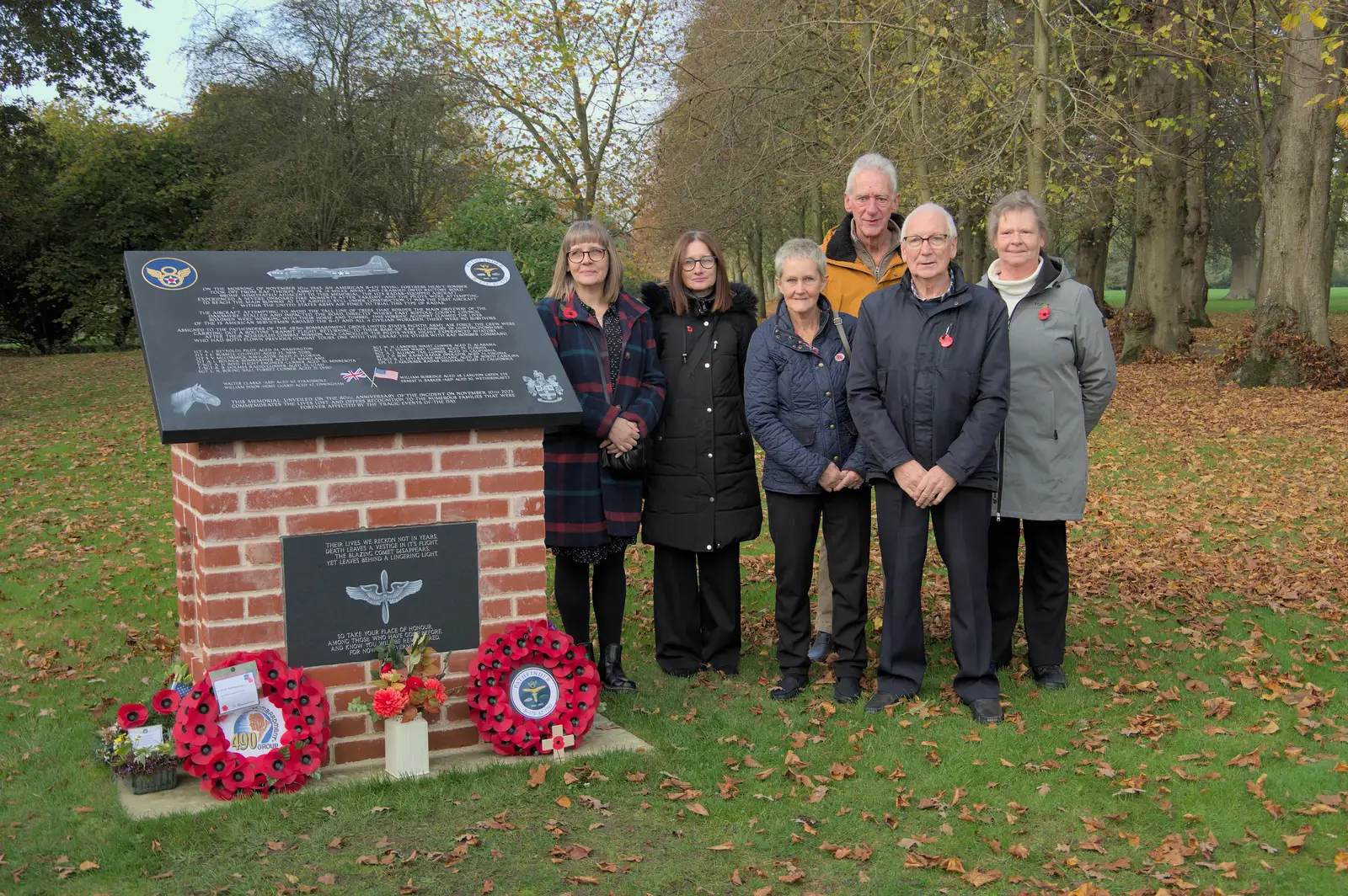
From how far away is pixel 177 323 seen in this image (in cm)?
444

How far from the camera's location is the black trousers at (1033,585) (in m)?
5.39

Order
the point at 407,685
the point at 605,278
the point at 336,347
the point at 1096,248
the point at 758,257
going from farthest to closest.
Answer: the point at 758,257 → the point at 1096,248 → the point at 605,278 → the point at 336,347 → the point at 407,685

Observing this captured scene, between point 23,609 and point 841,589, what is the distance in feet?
16.6

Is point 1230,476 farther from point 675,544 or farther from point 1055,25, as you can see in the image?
point 675,544

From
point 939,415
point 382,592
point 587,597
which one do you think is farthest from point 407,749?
point 939,415

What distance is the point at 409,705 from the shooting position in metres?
4.46

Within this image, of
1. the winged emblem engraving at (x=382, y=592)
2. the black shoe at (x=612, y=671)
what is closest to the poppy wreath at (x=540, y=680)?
the winged emblem engraving at (x=382, y=592)

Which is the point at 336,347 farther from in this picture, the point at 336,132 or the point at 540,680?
the point at 336,132

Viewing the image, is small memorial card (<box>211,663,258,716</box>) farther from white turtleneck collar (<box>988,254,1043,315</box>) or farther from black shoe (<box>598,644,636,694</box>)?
white turtleneck collar (<box>988,254,1043,315</box>)

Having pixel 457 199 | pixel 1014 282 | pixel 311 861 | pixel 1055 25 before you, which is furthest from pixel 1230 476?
pixel 457 199

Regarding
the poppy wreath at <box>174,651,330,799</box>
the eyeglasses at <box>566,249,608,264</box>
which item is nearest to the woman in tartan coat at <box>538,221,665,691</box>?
the eyeglasses at <box>566,249,608,264</box>

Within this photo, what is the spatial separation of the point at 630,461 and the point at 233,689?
6.11 feet

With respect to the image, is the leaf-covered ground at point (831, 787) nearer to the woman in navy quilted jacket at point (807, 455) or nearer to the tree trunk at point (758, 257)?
the woman in navy quilted jacket at point (807, 455)

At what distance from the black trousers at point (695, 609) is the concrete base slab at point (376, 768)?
0.80 meters
